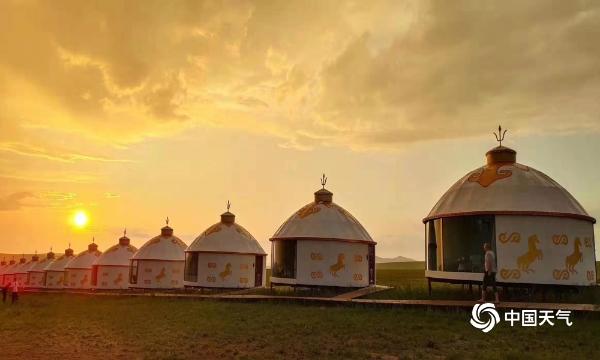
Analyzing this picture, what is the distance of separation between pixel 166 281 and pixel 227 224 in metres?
7.23

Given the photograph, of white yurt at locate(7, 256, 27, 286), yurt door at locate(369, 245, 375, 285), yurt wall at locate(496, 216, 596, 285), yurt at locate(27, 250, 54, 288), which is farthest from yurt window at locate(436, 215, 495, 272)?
white yurt at locate(7, 256, 27, 286)

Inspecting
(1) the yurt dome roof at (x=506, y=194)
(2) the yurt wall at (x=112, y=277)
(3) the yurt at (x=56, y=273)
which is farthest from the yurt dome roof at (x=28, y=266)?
(1) the yurt dome roof at (x=506, y=194)

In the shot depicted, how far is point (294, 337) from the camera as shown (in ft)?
38.2

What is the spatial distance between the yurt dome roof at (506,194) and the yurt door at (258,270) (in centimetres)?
1481

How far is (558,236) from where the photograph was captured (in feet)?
57.5

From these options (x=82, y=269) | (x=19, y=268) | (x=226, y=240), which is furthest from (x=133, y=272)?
(x=19, y=268)

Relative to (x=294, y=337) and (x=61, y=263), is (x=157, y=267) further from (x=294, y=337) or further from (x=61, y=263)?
(x=294, y=337)

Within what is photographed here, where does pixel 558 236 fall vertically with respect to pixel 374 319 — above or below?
above

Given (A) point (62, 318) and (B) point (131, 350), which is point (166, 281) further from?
(B) point (131, 350)

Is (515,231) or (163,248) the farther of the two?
(163,248)

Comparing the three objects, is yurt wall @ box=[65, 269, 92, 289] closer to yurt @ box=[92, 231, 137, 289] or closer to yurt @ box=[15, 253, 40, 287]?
yurt @ box=[92, 231, 137, 289]

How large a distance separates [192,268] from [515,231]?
20334mm

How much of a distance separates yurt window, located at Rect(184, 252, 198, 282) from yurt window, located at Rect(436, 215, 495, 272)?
17158 mm

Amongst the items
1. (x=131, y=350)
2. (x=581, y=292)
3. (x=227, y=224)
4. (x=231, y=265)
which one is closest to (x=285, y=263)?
(x=231, y=265)
